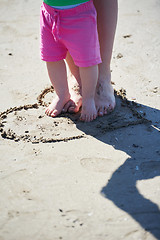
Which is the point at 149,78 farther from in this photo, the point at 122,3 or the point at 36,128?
the point at 122,3

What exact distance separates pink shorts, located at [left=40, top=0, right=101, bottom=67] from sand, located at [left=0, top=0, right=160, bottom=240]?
47cm

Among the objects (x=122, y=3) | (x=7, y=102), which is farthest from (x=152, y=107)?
(x=122, y=3)

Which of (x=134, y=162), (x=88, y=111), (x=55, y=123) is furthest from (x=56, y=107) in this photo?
(x=134, y=162)

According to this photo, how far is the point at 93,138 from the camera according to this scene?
2.05m

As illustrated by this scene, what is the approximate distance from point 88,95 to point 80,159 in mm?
511

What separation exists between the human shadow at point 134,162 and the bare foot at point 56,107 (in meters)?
0.19

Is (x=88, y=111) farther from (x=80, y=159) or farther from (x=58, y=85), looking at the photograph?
(x=80, y=159)

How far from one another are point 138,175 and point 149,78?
1204mm

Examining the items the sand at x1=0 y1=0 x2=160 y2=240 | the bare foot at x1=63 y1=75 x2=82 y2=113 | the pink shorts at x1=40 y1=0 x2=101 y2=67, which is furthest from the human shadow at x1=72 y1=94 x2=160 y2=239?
the pink shorts at x1=40 y1=0 x2=101 y2=67

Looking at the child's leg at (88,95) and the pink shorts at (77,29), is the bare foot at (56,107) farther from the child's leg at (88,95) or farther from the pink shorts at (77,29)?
the pink shorts at (77,29)

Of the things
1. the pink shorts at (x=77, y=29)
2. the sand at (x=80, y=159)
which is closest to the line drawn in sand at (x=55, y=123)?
the sand at (x=80, y=159)

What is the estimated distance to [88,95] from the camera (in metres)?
2.18

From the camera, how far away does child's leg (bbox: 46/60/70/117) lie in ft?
7.22

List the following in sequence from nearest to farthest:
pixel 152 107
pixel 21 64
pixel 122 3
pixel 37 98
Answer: pixel 152 107, pixel 37 98, pixel 21 64, pixel 122 3
